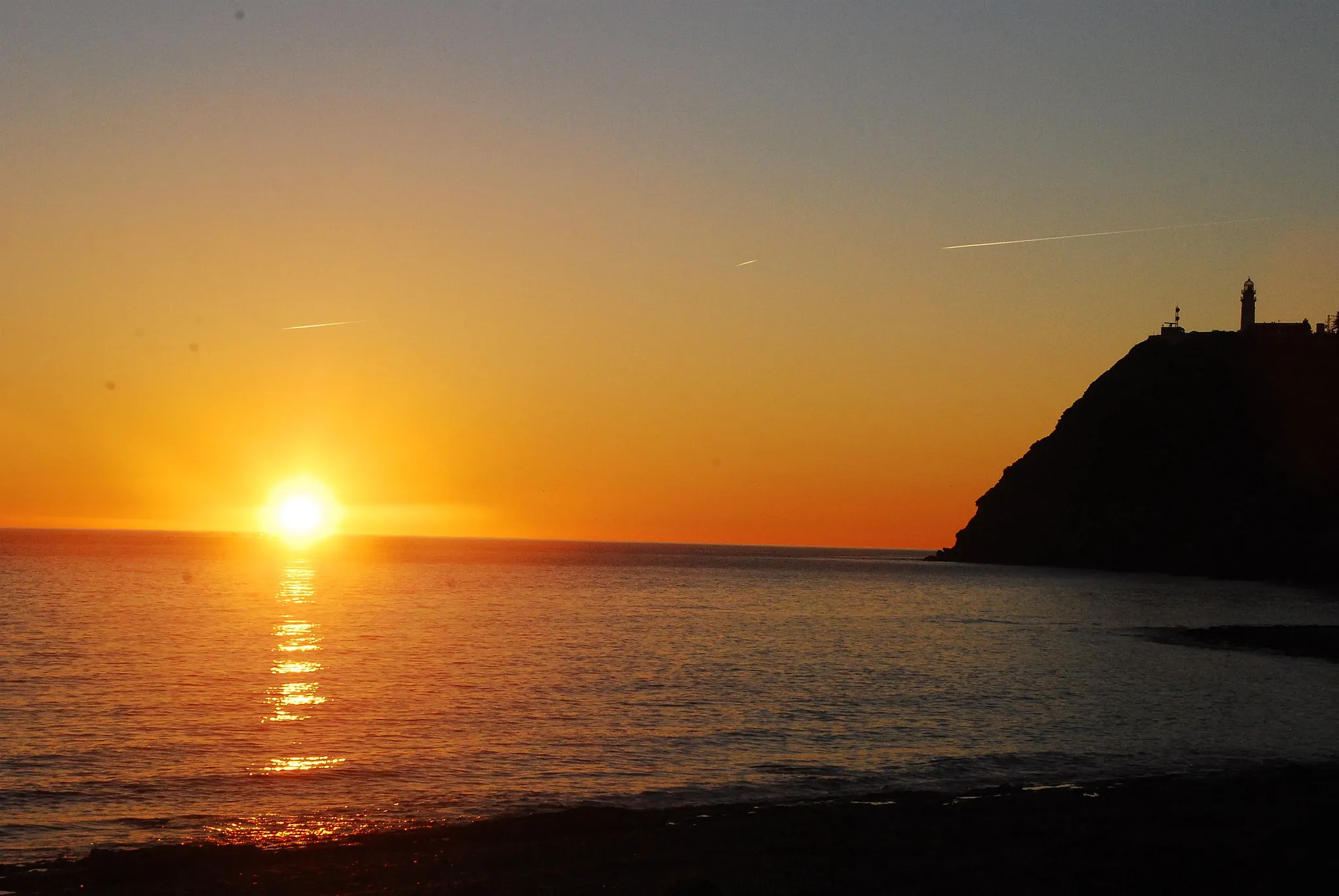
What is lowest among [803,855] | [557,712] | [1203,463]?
[557,712]

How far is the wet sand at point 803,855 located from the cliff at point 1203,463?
459 ft

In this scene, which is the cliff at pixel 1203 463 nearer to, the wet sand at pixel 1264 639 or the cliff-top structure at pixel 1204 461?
the cliff-top structure at pixel 1204 461

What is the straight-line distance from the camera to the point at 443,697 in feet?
141

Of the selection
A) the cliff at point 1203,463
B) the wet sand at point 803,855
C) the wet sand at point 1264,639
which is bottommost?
the wet sand at point 1264,639

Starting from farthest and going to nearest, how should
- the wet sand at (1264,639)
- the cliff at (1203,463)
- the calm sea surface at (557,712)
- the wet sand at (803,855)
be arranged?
the cliff at (1203,463), the wet sand at (1264,639), the calm sea surface at (557,712), the wet sand at (803,855)

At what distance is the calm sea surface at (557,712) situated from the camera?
26.5 m

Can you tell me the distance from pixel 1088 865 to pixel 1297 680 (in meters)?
37.7

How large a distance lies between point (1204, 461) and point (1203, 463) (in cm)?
39

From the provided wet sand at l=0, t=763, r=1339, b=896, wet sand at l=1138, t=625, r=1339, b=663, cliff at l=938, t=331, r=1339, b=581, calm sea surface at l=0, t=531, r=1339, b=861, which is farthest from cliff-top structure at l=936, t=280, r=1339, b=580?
wet sand at l=0, t=763, r=1339, b=896

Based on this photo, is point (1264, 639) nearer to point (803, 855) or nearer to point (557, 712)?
point (557, 712)

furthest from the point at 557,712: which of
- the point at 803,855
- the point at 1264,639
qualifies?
the point at 1264,639

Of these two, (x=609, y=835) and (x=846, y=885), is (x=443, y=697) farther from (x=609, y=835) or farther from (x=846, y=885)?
(x=846, y=885)

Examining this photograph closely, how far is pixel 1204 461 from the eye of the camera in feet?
527

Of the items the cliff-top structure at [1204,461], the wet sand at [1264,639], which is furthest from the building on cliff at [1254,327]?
the wet sand at [1264,639]
